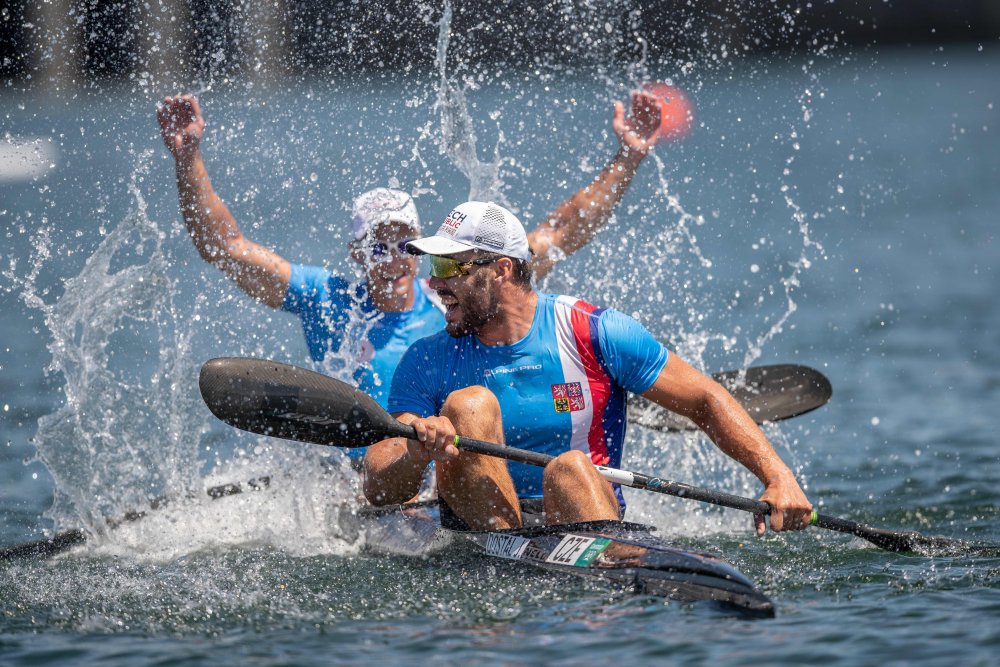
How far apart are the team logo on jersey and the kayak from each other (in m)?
0.60

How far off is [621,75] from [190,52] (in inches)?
320

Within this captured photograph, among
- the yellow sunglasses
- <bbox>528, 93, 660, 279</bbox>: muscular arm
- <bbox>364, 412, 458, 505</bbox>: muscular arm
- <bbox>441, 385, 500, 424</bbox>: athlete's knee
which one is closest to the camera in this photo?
<bbox>364, 412, 458, 505</bbox>: muscular arm

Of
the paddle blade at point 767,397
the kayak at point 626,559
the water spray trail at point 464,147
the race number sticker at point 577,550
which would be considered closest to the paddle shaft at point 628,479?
the kayak at point 626,559

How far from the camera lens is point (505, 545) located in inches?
200

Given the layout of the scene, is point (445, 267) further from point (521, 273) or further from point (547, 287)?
point (547, 287)

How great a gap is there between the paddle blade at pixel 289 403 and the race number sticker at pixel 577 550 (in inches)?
31.3

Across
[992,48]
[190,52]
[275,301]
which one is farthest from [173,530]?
[992,48]

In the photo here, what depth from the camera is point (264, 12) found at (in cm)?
1245

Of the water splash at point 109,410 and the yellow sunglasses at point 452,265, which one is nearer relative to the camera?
the yellow sunglasses at point 452,265

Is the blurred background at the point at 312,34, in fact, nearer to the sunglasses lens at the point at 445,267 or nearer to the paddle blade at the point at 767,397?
the paddle blade at the point at 767,397

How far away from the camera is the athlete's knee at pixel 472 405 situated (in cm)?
508

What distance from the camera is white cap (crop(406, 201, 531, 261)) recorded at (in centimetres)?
533

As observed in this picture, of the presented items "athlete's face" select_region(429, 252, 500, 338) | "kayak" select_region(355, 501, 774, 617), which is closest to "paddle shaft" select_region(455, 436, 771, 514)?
"kayak" select_region(355, 501, 774, 617)

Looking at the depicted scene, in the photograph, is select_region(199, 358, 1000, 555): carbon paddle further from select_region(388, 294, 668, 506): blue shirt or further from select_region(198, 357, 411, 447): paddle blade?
select_region(388, 294, 668, 506): blue shirt
